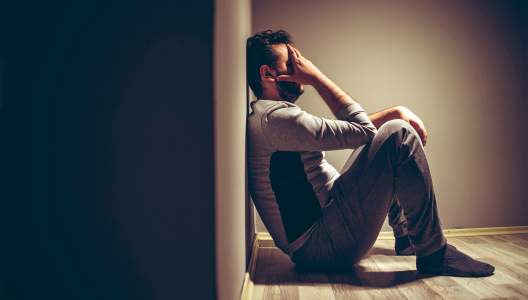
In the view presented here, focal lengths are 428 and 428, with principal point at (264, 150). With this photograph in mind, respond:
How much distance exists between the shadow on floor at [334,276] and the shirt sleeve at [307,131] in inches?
19.5

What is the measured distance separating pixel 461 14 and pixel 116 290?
2.43 meters

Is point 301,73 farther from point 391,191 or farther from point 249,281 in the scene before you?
point 249,281

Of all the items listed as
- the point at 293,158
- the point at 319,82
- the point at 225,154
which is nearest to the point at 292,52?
the point at 319,82

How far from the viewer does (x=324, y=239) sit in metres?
1.61

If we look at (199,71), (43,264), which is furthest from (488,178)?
(43,264)

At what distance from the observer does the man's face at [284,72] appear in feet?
5.67

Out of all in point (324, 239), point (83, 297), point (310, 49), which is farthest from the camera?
point (310, 49)

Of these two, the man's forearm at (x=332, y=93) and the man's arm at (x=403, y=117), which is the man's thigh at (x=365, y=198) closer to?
the man's forearm at (x=332, y=93)

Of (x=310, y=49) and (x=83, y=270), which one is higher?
(x=310, y=49)

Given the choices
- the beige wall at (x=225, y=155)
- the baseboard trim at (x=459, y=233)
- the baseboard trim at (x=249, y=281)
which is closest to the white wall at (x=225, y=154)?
the beige wall at (x=225, y=155)

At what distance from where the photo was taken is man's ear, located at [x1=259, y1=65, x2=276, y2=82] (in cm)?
174

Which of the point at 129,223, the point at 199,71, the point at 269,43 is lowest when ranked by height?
the point at 129,223

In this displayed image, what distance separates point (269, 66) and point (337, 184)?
55 centimetres

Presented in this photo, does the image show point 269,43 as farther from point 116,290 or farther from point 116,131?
point 116,290
